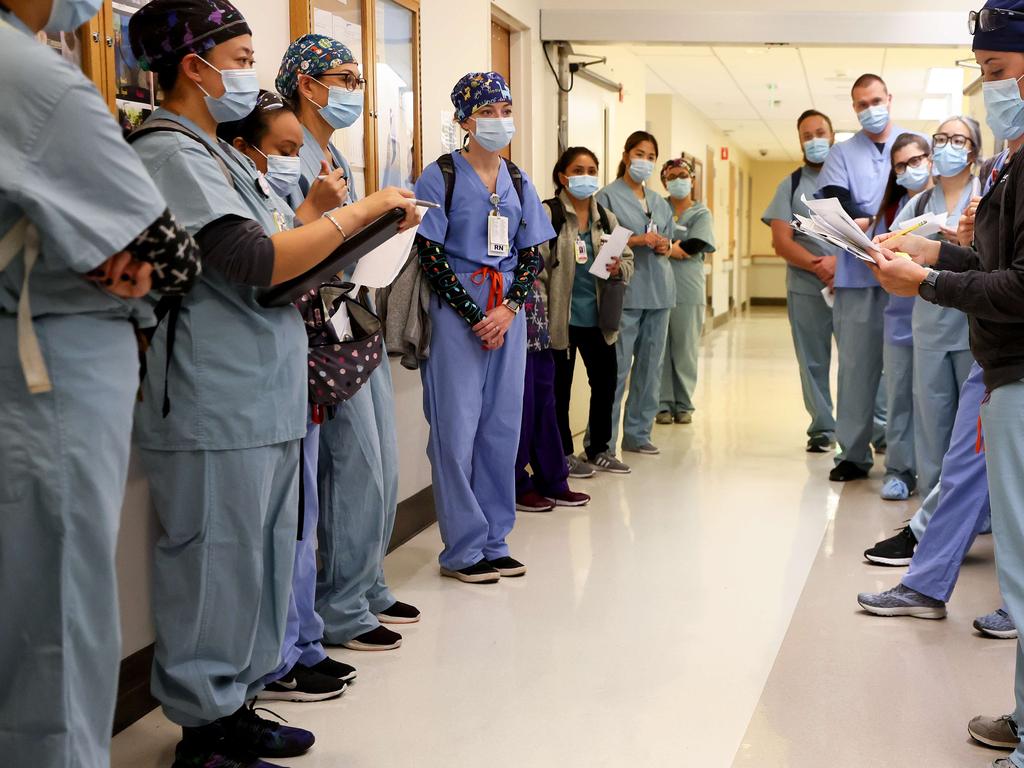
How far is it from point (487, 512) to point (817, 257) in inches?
103

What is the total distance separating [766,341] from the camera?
1205 centimetres

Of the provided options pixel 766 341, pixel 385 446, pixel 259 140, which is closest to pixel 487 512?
pixel 385 446

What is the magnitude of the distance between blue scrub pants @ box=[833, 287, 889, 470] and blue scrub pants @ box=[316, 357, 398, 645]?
8.83 feet

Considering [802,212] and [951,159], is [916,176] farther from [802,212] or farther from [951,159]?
[802,212]

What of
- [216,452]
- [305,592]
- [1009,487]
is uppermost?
[216,452]

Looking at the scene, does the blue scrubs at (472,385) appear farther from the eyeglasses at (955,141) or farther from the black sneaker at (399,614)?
the eyeglasses at (955,141)

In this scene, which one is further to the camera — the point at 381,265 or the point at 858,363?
the point at 858,363

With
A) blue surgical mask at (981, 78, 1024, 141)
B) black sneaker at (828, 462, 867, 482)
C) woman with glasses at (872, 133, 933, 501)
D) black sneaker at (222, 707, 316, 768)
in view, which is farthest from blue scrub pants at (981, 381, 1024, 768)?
black sneaker at (828, 462, 867, 482)

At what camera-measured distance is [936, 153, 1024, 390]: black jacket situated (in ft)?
6.70

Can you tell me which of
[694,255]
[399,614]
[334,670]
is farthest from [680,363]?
[334,670]

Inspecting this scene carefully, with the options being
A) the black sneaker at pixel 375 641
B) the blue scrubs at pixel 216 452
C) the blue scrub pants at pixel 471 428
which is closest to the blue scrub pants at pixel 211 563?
the blue scrubs at pixel 216 452

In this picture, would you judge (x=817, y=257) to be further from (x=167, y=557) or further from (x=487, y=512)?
(x=167, y=557)

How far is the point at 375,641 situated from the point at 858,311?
291 centimetres

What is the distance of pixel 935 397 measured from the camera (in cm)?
385
